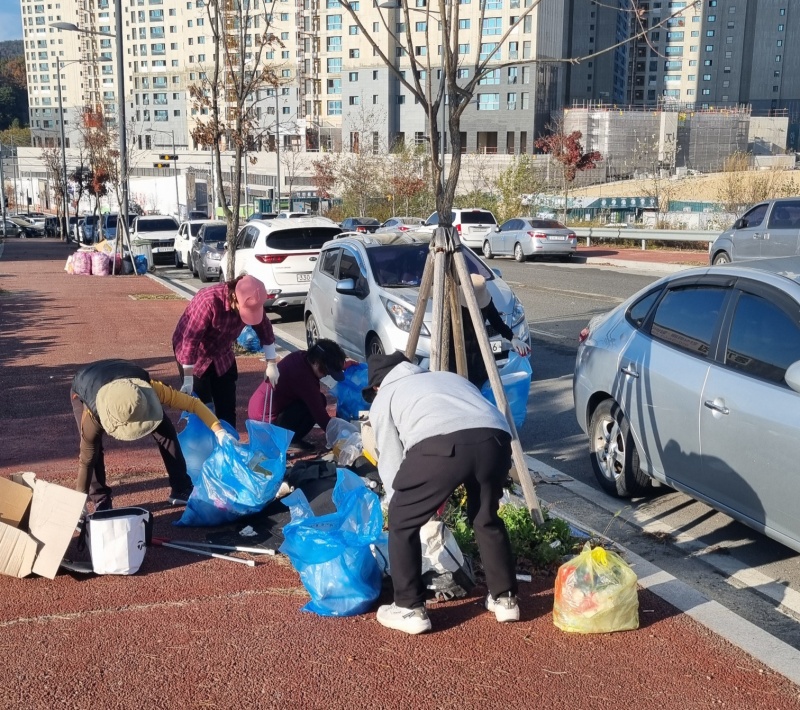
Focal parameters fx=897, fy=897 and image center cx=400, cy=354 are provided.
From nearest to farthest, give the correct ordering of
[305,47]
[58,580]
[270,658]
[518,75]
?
[270,658]
[58,580]
[518,75]
[305,47]

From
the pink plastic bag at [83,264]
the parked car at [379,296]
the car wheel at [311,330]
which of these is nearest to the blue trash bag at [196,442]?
Result: the parked car at [379,296]

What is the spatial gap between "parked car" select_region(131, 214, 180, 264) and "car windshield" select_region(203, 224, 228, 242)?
4.52m

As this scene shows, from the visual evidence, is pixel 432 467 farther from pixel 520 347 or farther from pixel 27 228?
pixel 27 228

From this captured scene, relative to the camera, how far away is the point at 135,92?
115688 mm

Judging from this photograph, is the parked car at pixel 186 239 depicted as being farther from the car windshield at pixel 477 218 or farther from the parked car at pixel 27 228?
the parked car at pixel 27 228

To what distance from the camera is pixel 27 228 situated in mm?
61625

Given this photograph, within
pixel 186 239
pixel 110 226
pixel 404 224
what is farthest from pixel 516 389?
→ pixel 110 226

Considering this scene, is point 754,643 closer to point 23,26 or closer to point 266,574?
point 266,574

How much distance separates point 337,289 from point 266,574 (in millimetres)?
5595

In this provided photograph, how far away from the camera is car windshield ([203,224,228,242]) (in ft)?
83.7

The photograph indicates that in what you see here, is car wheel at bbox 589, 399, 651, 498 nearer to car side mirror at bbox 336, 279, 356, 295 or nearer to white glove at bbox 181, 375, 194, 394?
white glove at bbox 181, 375, 194, 394

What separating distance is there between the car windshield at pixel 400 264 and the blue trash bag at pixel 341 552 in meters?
5.70

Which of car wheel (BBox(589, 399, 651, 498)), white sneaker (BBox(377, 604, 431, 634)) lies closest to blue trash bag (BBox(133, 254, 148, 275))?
car wheel (BBox(589, 399, 651, 498))

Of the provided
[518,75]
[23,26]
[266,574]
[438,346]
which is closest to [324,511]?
[266,574]
